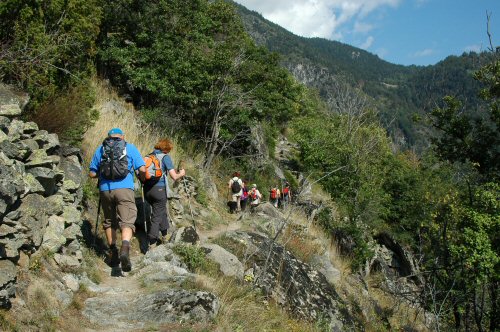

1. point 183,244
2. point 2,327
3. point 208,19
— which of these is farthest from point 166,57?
point 2,327

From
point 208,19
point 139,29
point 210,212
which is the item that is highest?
point 208,19

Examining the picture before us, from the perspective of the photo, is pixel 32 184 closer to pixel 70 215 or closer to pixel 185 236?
pixel 70 215

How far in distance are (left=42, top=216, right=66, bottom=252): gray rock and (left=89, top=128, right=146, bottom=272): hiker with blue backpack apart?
76cm

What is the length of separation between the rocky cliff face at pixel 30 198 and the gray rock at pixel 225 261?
2.03 meters

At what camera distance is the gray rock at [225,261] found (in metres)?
6.85

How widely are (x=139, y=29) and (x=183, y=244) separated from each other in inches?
417

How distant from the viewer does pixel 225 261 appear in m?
7.04

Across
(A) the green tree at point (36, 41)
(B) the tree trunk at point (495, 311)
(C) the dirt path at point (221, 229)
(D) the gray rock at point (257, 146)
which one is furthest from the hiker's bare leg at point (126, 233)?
(D) the gray rock at point (257, 146)

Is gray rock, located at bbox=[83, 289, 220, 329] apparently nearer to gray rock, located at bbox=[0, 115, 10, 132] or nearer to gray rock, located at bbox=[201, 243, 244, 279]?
gray rock, located at bbox=[201, 243, 244, 279]

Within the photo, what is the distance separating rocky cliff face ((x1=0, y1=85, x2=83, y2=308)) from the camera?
4.20 metres

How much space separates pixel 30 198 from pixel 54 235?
0.57m

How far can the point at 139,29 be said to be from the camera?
50.8 feet

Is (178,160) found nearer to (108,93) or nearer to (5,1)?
(108,93)

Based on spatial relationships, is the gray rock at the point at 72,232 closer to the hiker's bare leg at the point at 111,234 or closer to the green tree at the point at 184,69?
the hiker's bare leg at the point at 111,234
